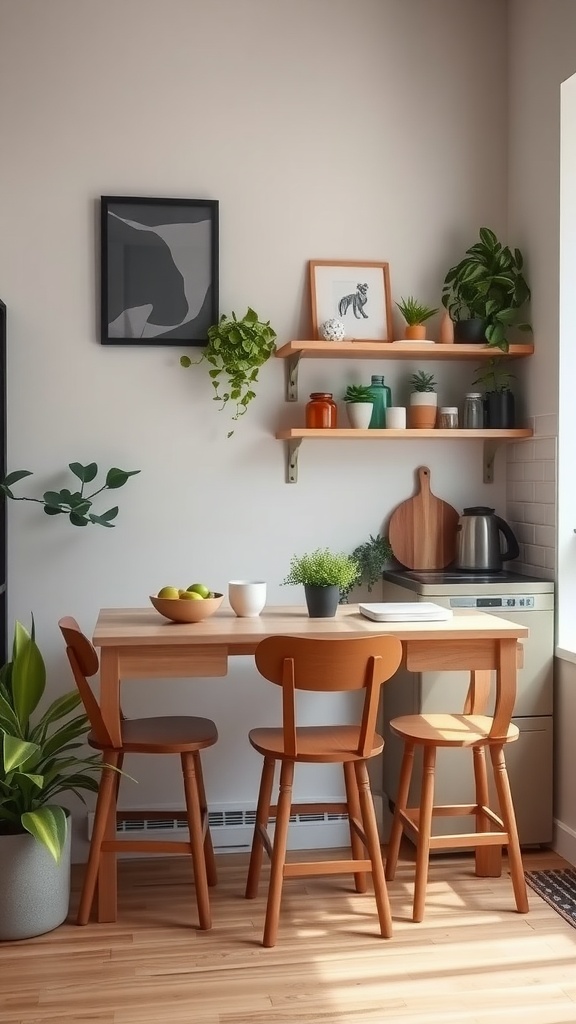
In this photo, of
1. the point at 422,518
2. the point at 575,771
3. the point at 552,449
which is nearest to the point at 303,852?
the point at 575,771

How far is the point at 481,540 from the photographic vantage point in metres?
3.78

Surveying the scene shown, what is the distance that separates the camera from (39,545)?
12.0 feet

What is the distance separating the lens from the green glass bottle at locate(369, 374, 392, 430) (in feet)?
12.4

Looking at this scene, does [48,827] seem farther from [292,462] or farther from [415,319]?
[415,319]

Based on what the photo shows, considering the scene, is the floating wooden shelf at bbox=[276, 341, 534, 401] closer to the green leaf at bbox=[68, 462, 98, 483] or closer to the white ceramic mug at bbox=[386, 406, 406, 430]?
the white ceramic mug at bbox=[386, 406, 406, 430]

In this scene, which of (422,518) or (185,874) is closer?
(185,874)

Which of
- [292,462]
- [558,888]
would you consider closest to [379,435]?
[292,462]

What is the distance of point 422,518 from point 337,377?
1.98 feet

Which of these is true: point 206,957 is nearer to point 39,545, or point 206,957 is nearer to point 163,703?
point 163,703

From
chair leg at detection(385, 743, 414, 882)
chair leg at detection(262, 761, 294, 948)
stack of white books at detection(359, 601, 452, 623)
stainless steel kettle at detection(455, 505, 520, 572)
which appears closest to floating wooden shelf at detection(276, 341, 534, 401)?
stainless steel kettle at detection(455, 505, 520, 572)

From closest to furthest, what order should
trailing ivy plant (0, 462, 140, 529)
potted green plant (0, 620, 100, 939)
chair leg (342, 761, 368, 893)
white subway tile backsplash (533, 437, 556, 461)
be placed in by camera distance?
potted green plant (0, 620, 100, 939), chair leg (342, 761, 368, 893), trailing ivy plant (0, 462, 140, 529), white subway tile backsplash (533, 437, 556, 461)

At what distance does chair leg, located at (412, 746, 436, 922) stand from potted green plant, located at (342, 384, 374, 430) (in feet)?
3.88

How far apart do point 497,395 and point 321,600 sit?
109 centimetres

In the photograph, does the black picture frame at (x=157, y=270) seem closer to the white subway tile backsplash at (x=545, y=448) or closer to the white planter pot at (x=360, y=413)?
the white planter pot at (x=360, y=413)
